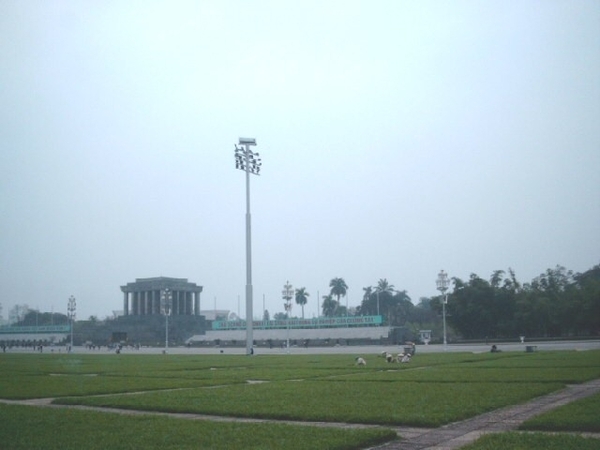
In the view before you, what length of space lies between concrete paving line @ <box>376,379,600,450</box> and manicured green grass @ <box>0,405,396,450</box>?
608mm

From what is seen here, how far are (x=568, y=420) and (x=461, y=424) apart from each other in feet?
7.19

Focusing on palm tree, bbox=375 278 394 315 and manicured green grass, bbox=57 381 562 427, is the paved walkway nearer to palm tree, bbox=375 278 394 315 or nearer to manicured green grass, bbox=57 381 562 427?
manicured green grass, bbox=57 381 562 427

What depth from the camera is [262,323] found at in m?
132

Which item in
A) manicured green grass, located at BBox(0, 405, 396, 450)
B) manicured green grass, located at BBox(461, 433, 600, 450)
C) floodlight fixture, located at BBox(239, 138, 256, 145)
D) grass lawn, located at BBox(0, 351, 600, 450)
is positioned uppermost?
floodlight fixture, located at BBox(239, 138, 256, 145)

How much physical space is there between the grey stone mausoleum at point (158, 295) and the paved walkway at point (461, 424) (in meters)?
136

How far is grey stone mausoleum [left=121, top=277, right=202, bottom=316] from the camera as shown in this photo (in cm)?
15312

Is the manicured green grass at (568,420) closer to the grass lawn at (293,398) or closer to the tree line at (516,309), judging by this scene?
the grass lawn at (293,398)

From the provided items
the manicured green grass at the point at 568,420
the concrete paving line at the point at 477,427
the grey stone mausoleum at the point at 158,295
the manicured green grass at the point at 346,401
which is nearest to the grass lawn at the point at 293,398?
the manicured green grass at the point at 346,401

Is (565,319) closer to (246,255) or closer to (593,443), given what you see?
(246,255)

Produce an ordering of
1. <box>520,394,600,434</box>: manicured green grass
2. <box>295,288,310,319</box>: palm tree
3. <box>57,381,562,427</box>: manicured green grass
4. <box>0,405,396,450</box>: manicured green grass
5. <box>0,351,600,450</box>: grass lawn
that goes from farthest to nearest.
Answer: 1. <box>295,288,310,319</box>: palm tree
2. <box>57,381,562,427</box>: manicured green grass
3. <box>0,351,600,450</box>: grass lawn
4. <box>520,394,600,434</box>: manicured green grass
5. <box>0,405,396,450</box>: manicured green grass

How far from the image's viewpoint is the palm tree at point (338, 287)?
190750 mm

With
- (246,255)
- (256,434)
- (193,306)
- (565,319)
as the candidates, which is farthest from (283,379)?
(193,306)

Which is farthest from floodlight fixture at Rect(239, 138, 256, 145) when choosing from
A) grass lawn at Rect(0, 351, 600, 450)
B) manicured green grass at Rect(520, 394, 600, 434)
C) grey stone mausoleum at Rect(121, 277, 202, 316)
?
grey stone mausoleum at Rect(121, 277, 202, 316)

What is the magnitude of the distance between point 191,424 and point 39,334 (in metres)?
155
